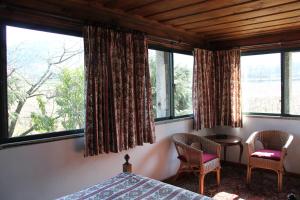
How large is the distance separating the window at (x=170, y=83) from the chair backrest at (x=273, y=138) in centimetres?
127

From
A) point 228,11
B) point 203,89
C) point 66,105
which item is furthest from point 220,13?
point 66,105

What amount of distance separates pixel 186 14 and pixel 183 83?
1.43 metres

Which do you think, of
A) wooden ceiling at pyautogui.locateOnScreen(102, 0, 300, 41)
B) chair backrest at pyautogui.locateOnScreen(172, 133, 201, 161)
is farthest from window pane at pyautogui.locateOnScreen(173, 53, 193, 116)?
wooden ceiling at pyautogui.locateOnScreen(102, 0, 300, 41)

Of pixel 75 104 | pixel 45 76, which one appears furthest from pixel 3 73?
pixel 75 104

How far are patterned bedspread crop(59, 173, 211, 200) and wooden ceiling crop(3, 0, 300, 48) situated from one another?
1.71 meters

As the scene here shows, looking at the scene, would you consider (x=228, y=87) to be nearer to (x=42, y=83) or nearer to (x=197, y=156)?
(x=197, y=156)

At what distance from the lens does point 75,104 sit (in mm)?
2740

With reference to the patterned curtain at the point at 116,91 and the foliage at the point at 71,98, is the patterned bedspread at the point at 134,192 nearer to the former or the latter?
the patterned curtain at the point at 116,91

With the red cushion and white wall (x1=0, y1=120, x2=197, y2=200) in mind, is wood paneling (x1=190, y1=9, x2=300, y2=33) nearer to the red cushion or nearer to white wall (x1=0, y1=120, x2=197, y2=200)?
the red cushion

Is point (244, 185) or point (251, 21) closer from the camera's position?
point (251, 21)

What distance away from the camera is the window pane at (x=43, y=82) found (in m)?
2.27

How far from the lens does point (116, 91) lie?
9.22 feet

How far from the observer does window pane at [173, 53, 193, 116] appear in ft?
13.3

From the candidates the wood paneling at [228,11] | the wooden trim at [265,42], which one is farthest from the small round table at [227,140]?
the wood paneling at [228,11]
